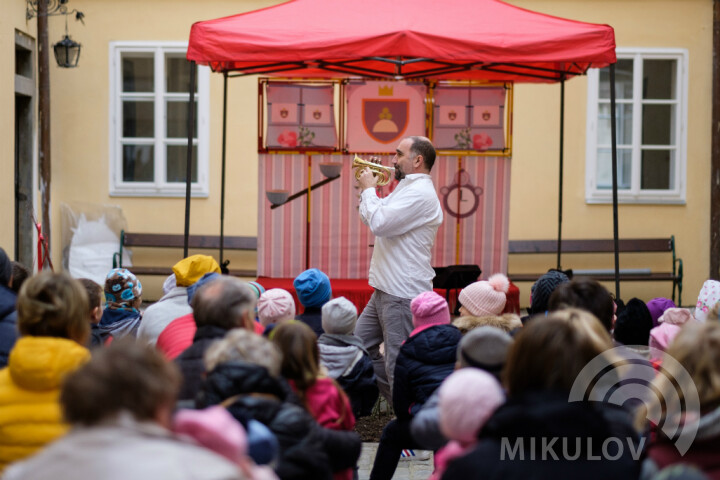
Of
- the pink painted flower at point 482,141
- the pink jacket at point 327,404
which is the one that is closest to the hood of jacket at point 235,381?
the pink jacket at point 327,404

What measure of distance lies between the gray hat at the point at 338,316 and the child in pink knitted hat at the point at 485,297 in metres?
0.53

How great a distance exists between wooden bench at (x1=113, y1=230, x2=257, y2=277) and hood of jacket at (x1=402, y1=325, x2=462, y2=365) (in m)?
6.36

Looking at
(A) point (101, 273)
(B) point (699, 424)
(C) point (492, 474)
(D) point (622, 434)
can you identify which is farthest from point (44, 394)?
(A) point (101, 273)

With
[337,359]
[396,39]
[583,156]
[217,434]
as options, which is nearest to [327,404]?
[337,359]

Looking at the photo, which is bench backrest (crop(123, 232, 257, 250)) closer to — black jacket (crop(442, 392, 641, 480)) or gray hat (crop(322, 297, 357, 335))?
gray hat (crop(322, 297, 357, 335))

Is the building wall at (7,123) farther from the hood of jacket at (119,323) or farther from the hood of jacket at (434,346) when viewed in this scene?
the hood of jacket at (434,346)

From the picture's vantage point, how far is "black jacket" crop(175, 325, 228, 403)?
10.2 feet

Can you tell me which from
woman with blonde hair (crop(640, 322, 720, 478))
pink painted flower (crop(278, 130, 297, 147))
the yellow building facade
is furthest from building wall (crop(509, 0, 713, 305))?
woman with blonde hair (crop(640, 322, 720, 478))

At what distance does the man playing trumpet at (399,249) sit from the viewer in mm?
5285

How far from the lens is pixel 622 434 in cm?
248

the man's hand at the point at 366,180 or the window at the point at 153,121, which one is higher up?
the window at the point at 153,121

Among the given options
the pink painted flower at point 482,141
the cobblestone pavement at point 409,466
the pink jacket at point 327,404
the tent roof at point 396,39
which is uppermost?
the tent roof at point 396,39

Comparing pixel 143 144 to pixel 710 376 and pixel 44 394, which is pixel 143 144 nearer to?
pixel 44 394

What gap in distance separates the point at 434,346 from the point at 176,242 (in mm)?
6859
